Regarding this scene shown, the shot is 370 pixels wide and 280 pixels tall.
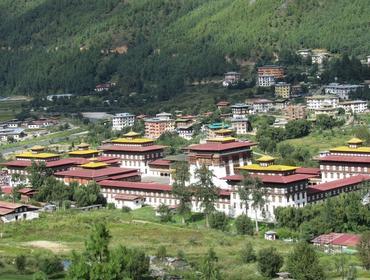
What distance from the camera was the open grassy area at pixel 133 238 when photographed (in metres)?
49.6

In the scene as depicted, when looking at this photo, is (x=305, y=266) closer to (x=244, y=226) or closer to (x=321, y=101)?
(x=244, y=226)

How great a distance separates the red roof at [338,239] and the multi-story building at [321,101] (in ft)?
174

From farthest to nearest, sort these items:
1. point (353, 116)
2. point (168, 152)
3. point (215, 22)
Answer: point (215, 22)
point (353, 116)
point (168, 152)

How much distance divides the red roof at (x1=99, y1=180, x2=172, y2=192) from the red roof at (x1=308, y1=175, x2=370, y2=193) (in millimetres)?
11056

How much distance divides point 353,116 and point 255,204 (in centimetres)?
4258

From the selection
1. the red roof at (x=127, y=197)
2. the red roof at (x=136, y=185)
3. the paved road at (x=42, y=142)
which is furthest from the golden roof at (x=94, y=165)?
the paved road at (x=42, y=142)

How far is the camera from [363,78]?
12150 centimetres

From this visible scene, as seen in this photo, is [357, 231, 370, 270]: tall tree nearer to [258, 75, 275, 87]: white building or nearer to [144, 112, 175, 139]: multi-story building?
[144, 112, 175, 139]: multi-story building

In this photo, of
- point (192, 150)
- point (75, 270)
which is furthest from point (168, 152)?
point (75, 270)

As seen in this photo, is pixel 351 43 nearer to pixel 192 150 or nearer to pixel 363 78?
pixel 363 78

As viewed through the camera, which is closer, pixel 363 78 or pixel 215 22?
pixel 363 78

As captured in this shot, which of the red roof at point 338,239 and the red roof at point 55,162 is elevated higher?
the red roof at point 55,162

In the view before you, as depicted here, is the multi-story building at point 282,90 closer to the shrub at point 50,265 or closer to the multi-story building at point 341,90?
the multi-story building at point 341,90

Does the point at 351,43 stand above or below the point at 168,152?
above
